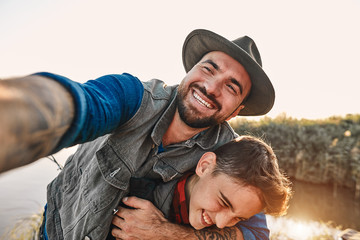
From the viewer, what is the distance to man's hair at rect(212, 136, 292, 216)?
5.53 feet

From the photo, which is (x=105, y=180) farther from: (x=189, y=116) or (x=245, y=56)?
(x=245, y=56)

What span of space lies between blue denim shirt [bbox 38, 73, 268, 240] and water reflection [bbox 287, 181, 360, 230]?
17.6 feet

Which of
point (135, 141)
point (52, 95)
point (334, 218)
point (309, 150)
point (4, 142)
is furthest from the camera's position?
point (309, 150)

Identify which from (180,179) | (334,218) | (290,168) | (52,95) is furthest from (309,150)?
(52,95)

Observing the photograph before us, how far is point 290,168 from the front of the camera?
7422 millimetres

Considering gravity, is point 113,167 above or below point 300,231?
above

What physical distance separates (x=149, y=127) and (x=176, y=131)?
337 millimetres

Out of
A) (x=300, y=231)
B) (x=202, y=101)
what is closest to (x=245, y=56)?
(x=202, y=101)

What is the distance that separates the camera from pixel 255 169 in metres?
1.72

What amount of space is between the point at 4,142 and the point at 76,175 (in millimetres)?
1415

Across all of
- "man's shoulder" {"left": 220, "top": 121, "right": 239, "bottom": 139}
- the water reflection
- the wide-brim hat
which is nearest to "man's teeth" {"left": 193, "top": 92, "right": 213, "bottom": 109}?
"man's shoulder" {"left": 220, "top": 121, "right": 239, "bottom": 139}

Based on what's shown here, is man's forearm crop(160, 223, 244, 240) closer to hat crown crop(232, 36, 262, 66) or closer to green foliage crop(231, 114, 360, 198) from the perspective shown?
hat crown crop(232, 36, 262, 66)

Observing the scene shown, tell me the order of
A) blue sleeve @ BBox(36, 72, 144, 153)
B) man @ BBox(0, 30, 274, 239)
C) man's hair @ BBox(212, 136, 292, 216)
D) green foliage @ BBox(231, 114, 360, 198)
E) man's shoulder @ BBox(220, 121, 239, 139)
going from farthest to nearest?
green foliage @ BBox(231, 114, 360, 198) → man's shoulder @ BBox(220, 121, 239, 139) → man's hair @ BBox(212, 136, 292, 216) → man @ BBox(0, 30, 274, 239) → blue sleeve @ BBox(36, 72, 144, 153)

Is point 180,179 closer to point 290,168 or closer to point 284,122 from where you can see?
point 290,168
